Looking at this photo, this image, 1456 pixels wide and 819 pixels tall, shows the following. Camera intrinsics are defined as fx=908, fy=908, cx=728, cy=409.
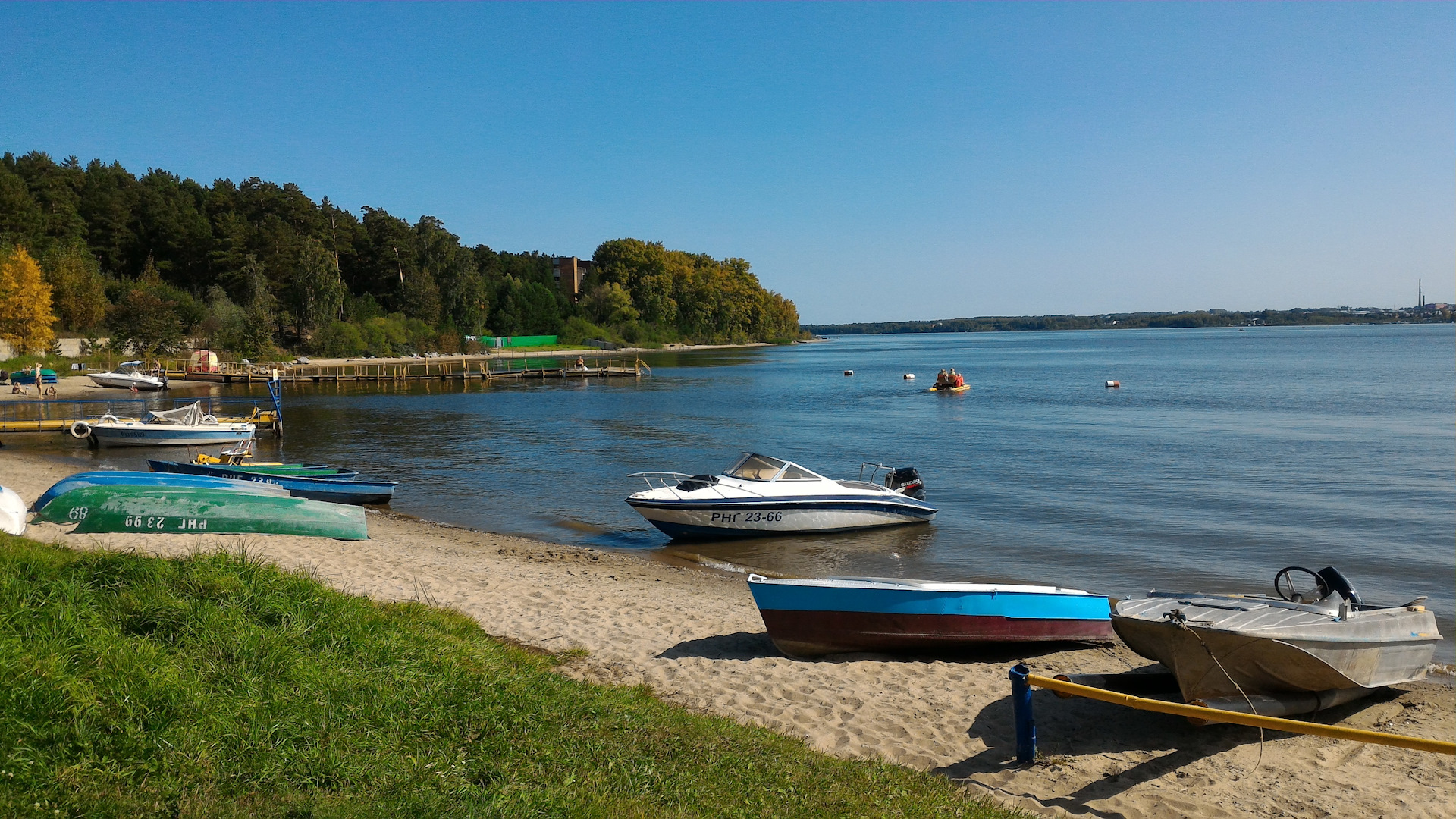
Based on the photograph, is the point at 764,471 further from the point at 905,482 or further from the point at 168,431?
the point at 168,431

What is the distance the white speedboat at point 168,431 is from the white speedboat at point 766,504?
19552mm

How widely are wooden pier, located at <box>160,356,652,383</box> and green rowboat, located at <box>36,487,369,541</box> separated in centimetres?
4526

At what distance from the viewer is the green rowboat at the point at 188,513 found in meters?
14.5

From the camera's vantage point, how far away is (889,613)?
10.3m

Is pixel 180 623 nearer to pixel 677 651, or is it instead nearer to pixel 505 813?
pixel 505 813

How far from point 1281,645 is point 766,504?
37.1ft

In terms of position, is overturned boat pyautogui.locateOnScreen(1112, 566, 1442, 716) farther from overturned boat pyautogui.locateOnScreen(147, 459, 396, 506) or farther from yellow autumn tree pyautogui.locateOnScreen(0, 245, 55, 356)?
yellow autumn tree pyautogui.locateOnScreen(0, 245, 55, 356)

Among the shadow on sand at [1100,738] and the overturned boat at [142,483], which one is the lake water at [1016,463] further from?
the shadow on sand at [1100,738]

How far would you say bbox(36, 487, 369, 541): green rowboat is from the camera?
14492 millimetres

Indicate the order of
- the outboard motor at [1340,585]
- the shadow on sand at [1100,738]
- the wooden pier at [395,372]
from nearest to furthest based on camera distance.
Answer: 1. the shadow on sand at [1100,738]
2. the outboard motor at [1340,585]
3. the wooden pier at [395,372]

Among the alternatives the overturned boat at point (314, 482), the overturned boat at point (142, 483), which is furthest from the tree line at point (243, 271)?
the overturned boat at point (142, 483)

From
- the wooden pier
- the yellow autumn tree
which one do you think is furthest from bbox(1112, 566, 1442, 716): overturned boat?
the yellow autumn tree

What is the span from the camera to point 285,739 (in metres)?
5.14

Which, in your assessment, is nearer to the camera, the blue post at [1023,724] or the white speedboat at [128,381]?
the blue post at [1023,724]
